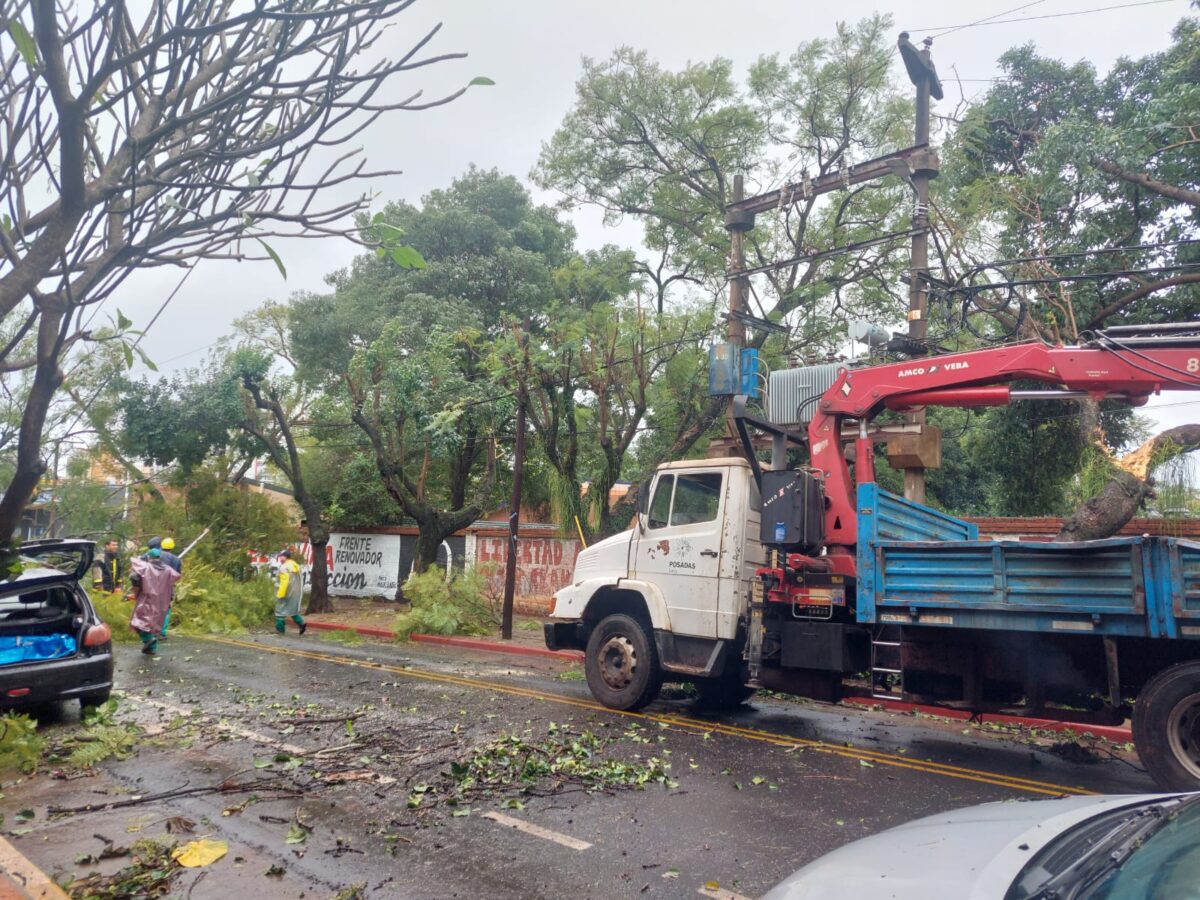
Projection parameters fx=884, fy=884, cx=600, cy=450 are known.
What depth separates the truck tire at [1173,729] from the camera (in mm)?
6027

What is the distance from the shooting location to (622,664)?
31.0ft

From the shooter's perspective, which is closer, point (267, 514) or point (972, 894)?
point (972, 894)

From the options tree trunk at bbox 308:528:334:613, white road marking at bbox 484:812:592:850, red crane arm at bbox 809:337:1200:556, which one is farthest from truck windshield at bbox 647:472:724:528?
tree trunk at bbox 308:528:334:613

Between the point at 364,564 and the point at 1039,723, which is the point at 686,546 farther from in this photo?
the point at 364,564

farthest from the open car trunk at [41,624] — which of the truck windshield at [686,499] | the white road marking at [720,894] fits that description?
the white road marking at [720,894]

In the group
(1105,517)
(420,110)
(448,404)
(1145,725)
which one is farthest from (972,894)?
(448,404)

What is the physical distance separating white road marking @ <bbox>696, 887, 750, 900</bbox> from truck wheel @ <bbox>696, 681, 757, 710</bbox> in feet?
16.5

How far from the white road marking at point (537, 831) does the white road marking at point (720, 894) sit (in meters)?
0.87

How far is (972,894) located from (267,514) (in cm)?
2343

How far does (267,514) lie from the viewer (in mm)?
23531

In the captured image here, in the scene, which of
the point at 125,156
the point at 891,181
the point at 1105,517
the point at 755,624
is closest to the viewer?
the point at 125,156

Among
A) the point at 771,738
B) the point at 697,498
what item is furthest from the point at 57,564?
the point at 771,738

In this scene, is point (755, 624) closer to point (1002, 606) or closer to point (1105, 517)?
point (1002, 606)

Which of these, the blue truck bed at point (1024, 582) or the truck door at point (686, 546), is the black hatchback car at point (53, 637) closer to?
the truck door at point (686, 546)
